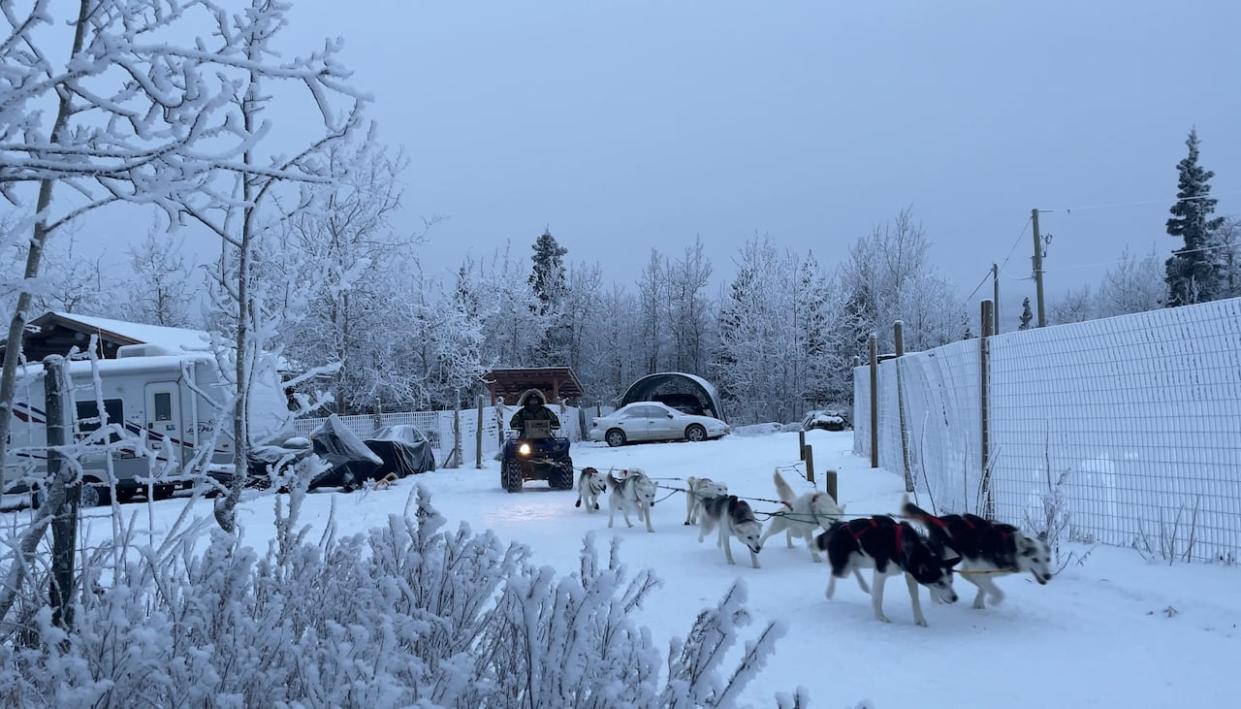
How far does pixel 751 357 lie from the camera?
4022 centimetres

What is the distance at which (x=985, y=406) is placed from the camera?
796 cm

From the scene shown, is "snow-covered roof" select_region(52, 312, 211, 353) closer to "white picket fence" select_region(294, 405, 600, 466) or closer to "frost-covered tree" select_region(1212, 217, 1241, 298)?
"white picket fence" select_region(294, 405, 600, 466)

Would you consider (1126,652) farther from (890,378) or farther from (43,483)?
(890,378)

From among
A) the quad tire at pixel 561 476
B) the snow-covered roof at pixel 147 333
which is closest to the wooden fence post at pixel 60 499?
the quad tire at pixel 561 476

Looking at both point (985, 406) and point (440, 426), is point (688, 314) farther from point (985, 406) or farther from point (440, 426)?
point (985, 406)

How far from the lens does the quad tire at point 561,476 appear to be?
49.3 ft

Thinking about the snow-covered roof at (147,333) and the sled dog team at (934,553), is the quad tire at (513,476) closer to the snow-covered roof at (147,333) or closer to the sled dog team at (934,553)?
the snow-covered roof at (147,333)

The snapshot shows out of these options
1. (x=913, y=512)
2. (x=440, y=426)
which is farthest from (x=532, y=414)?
(x=913, y=512)

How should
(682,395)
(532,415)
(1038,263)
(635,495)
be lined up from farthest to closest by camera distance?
(682,395), (1038,263), (532,415), (635,495)

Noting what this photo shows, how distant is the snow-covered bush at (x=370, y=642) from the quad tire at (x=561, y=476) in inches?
476

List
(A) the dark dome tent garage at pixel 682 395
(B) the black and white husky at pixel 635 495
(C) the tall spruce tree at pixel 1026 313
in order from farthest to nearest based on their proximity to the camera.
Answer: (C) the tall spruce tree at pixel 1026 313, (A) the dark dome tent garage at pixel 682 395, (B) the black and white husky at pixel 635 495

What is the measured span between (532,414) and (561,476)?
153cm

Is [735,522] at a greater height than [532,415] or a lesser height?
lesser

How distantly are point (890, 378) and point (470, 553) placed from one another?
1114 cm
